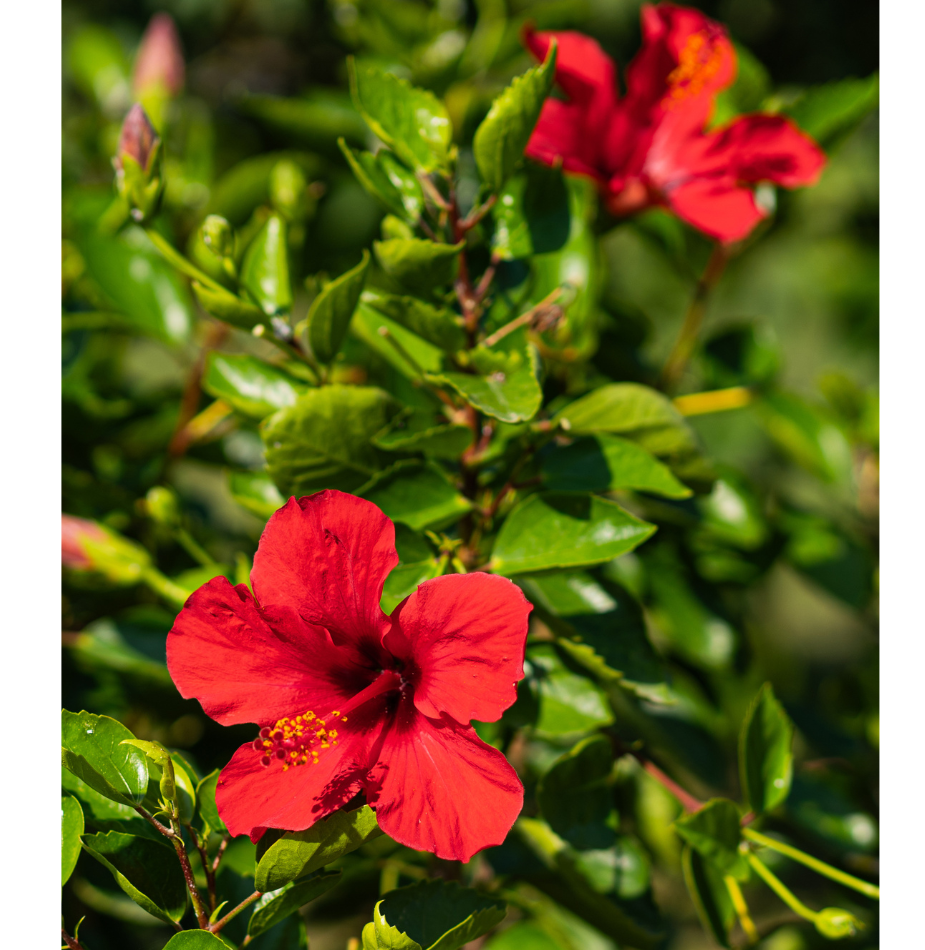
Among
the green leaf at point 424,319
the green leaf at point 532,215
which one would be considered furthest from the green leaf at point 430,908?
the green leaf at point 532,215

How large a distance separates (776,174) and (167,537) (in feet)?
2.86

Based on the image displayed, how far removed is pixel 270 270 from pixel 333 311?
16cm

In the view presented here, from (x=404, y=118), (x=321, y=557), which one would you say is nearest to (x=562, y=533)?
(x=321, y=557)

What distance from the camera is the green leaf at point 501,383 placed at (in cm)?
72

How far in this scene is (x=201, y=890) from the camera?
0.78m

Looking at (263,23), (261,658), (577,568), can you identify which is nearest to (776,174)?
(577,568)

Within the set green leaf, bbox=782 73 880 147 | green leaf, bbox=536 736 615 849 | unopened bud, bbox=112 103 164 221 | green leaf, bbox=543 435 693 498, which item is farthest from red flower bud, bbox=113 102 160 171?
green leaf, bbox=782 73 880 147

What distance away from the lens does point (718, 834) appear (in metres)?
0.83

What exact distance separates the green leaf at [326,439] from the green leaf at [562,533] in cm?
15

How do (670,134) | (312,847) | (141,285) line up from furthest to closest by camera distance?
1. (141,285)
2. (670,134)
3. (312,847)

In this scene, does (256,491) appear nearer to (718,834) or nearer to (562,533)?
(562,533)

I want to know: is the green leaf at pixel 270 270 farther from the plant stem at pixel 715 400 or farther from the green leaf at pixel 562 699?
the plant stem at pixel 715 400

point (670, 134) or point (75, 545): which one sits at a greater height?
point (670, 134)

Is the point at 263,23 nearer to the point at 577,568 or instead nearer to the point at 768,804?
the point at 577,568
